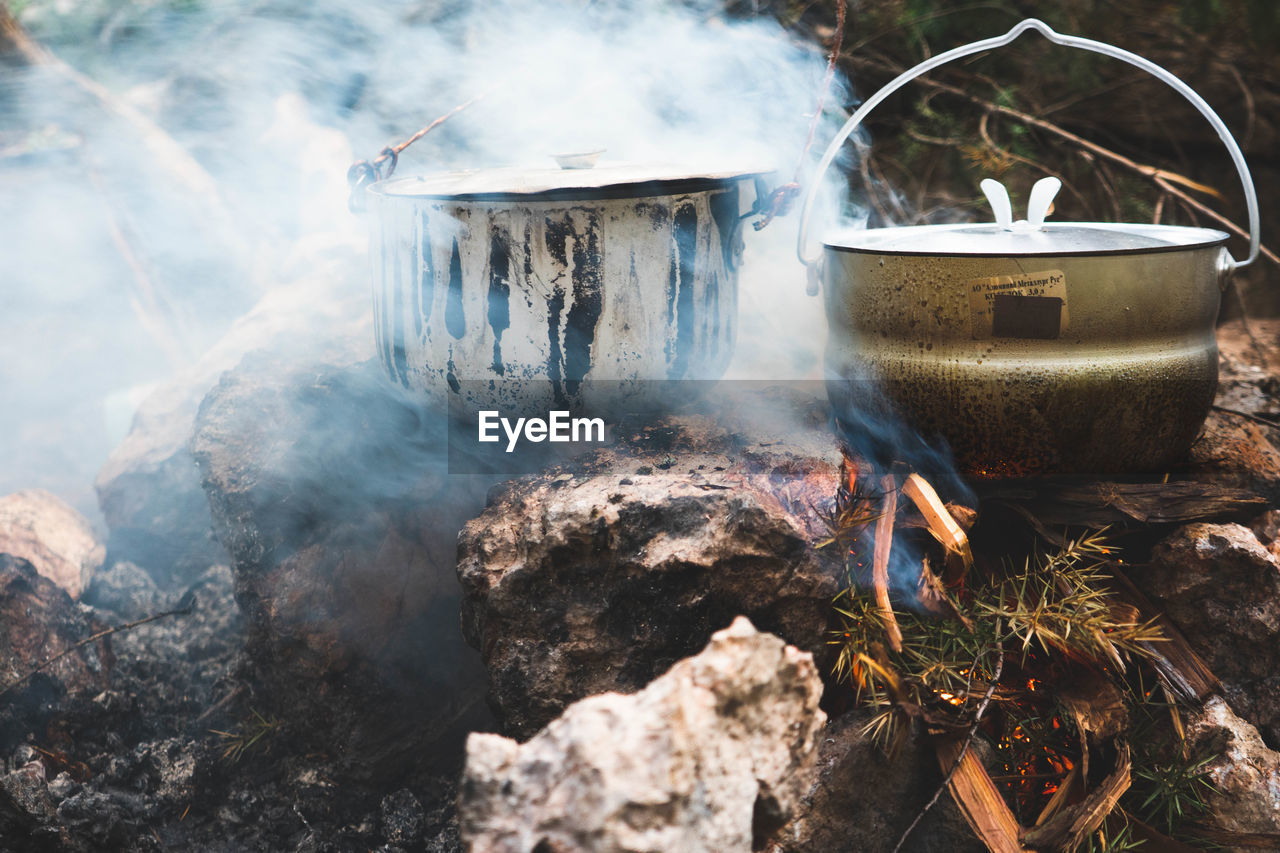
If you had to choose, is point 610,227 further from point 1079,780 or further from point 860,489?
point 1079,780

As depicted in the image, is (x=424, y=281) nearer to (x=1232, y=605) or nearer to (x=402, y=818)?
(x=402, y=818)

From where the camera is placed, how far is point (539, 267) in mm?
1935

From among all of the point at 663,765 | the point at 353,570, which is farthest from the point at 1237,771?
the point at 353,570

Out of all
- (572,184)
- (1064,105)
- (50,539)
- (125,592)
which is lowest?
(125,592)

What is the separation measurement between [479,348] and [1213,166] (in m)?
4.10

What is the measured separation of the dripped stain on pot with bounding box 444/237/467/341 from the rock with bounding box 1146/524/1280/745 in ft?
5.50

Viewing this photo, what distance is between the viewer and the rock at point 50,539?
263 cm

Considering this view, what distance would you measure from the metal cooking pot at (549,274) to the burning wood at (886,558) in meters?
0.60

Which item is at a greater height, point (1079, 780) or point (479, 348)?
point (479, 348)

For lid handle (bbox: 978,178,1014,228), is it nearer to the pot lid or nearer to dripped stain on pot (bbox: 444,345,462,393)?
the pot lid

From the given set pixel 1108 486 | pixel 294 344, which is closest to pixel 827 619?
pixel 1108 486

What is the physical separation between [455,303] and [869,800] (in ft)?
4.62

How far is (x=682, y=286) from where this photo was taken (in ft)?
6.75

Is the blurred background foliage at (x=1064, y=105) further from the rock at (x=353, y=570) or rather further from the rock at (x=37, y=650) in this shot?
the rock at (x=37, y=650)
